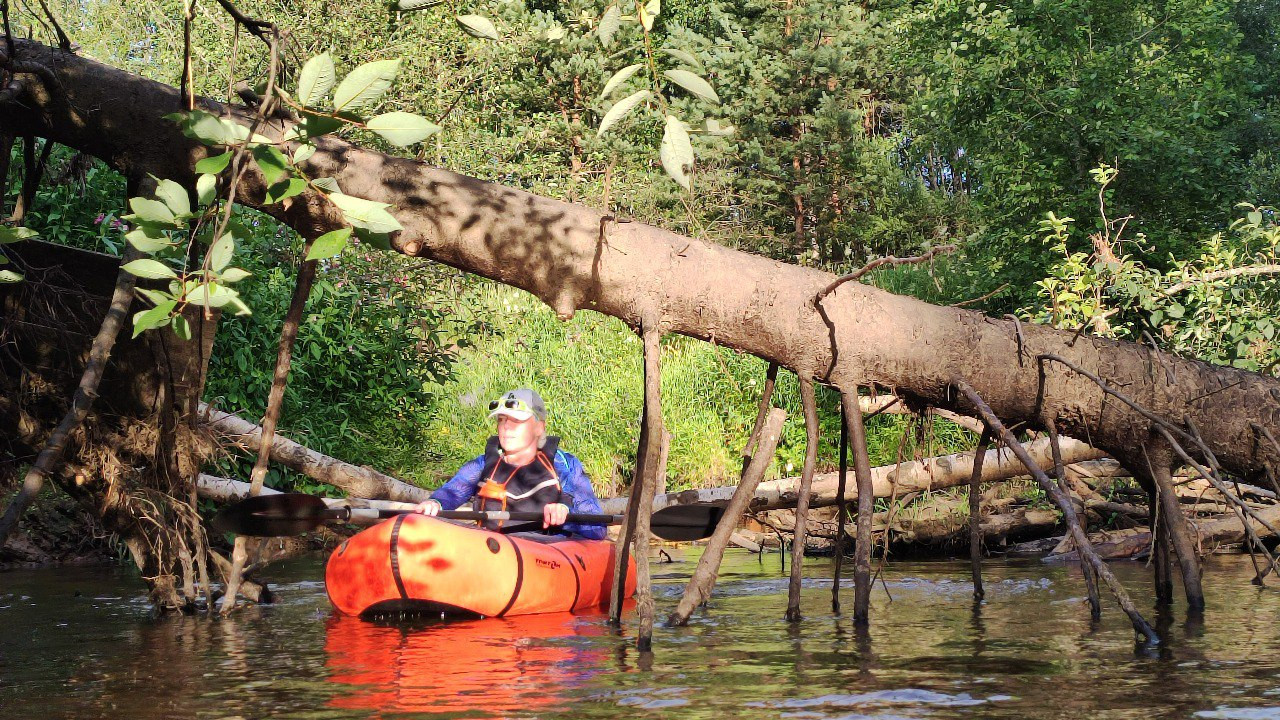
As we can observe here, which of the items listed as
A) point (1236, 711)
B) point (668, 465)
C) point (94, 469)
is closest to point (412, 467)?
point (668, 465)

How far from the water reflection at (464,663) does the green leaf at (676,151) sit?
1976 millimetres

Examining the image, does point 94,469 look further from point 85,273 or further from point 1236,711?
point 1236,711

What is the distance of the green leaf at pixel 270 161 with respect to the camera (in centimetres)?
223

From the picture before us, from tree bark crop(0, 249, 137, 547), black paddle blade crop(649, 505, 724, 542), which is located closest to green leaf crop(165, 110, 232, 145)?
tree bark crop(0, 249, 137, 547)

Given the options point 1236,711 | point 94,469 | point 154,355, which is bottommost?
point 1236,711

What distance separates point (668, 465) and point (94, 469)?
23.0ft

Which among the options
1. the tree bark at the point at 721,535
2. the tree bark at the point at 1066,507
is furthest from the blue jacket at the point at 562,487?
the tree bark at the point at 1066,507

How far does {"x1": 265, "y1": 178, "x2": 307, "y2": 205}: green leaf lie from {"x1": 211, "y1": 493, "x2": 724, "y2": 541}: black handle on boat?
3023mm

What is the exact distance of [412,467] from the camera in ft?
36.6

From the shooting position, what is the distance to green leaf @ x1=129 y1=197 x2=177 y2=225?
2.30m

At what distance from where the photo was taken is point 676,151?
231 cm

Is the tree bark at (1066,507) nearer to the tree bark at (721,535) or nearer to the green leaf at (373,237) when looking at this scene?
the tree bark at (721,535)

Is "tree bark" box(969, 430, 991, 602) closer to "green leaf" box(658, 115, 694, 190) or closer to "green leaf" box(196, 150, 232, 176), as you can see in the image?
"green leaf" box(658, 115, 694, 190)

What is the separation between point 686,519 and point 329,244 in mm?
4627
